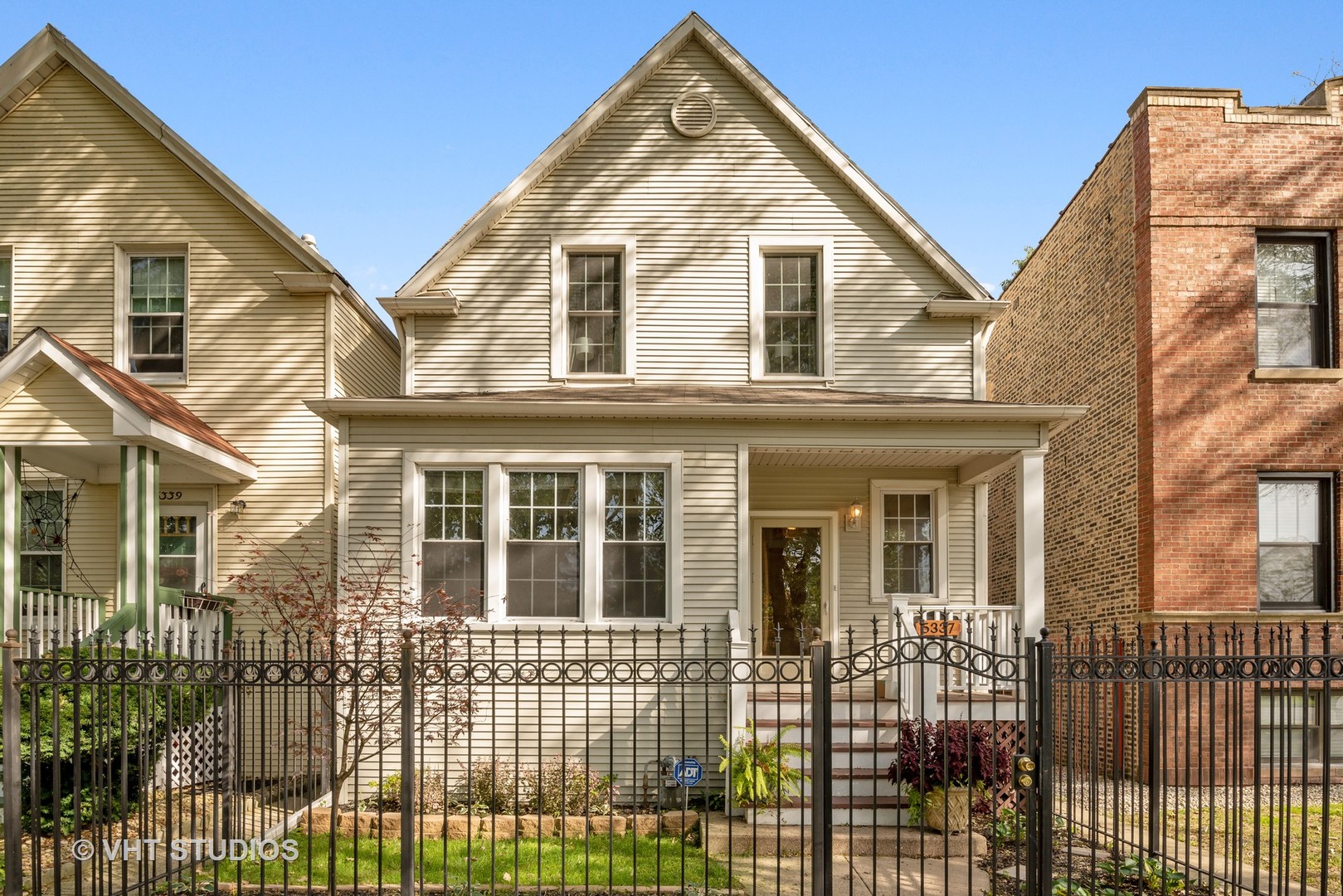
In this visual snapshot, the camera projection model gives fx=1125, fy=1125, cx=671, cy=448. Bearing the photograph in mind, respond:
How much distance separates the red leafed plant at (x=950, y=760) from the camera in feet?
33.9

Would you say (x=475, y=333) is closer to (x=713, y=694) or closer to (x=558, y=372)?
(x=558, y=372)

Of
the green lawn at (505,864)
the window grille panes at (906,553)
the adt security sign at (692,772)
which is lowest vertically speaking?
the green lawn at (505,864)

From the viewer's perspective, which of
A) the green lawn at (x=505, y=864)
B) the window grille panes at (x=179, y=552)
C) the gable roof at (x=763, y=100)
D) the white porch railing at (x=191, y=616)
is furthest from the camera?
the gable roof at (x=763, y=100)

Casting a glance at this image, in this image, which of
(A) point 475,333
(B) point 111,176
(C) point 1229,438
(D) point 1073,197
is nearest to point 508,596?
(A) point 475,333

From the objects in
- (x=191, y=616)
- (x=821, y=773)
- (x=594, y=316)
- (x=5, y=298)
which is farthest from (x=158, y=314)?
(x=821, y=773)

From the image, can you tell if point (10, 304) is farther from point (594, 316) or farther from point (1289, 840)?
point (1289, 840)

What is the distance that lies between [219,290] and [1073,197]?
12.8 meters

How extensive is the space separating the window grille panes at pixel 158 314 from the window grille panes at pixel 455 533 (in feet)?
14.4

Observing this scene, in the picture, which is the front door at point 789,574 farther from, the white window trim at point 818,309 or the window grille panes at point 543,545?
the window grille panes at point 543,545

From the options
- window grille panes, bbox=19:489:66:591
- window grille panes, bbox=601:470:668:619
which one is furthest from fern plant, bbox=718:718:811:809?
window grille panes, bbox=19:489:66:591

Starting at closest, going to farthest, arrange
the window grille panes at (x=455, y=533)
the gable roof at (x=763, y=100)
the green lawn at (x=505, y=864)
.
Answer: the green lawn at (x=505, y=864) → the window grille panes at (x=455, y=533) → the gable roof at (x=763, y=100)

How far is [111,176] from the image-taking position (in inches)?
585

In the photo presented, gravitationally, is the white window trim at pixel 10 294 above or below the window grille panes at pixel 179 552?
above

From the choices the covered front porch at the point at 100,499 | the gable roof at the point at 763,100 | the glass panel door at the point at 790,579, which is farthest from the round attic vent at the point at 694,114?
the covered front porch at the point at 100,499
